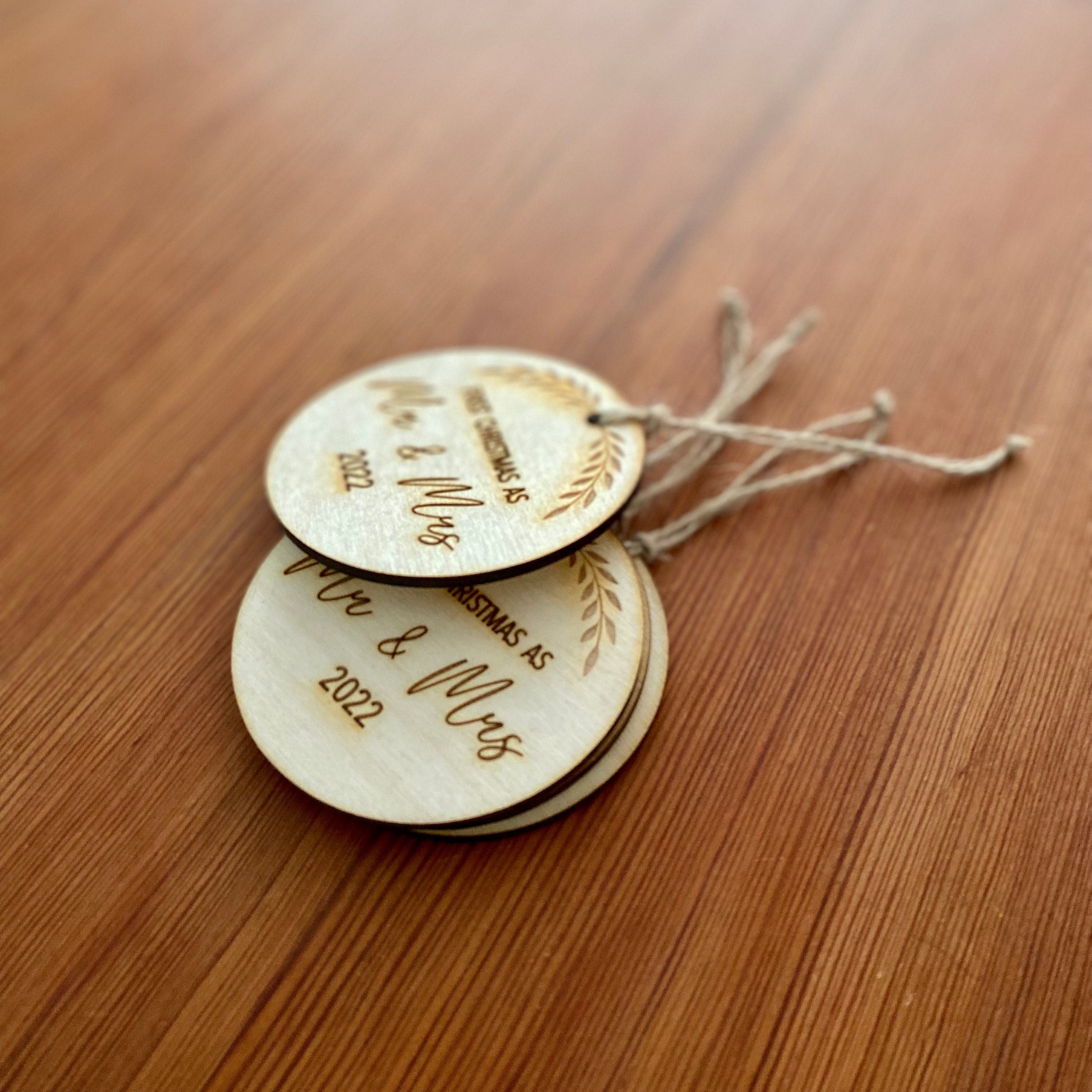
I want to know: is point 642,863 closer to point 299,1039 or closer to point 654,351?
point 299,1039

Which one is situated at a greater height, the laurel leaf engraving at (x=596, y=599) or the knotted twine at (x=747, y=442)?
the laurel leaf engraving at (x=596, y=599)

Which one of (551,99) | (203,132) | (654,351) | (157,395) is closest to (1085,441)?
(654,351)

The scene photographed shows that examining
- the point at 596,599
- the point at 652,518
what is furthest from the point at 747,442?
the point at 596,599

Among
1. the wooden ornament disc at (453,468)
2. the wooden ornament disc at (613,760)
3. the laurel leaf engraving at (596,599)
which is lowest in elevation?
the wooden ornament disc at (613,760)

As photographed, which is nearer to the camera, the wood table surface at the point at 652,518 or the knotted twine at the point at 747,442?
the wood table surface at the point at 652,518

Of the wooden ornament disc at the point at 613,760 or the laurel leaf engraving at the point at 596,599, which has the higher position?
the laurel leaf engraving at the point at 596,599

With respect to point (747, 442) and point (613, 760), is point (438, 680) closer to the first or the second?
point (613, 760)
